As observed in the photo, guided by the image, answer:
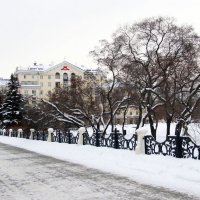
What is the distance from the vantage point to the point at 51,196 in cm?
836

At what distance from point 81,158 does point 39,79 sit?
9998cm

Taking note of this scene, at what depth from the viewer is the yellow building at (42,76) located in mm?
113500

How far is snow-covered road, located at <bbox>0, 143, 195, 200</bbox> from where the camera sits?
8.34m

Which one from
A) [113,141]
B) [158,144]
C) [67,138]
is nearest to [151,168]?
[158,144]

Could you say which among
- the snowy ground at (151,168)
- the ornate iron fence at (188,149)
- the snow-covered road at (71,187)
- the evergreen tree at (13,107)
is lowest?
the snow-covered road at (71,187)

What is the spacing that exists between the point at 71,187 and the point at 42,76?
108 meters

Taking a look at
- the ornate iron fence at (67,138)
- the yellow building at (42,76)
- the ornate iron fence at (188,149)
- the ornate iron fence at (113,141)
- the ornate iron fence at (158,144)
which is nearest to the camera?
the ornate iron fence at (188,149)

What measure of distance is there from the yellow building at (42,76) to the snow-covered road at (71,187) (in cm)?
10104

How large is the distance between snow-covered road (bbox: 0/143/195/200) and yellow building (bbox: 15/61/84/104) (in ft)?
331

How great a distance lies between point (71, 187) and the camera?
948cm

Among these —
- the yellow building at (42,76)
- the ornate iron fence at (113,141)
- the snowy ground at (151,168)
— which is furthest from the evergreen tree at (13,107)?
the yellow building at (42,76)

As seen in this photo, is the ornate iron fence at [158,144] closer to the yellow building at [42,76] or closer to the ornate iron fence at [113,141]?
the ornate iron fence at [113,141]

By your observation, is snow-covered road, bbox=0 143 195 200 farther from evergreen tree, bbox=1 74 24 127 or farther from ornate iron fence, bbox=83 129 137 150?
evergreen tree, bbox=1 74 24 127

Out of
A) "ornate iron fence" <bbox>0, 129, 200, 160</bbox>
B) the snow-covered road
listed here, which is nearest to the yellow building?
"ornate iron fence" <bbox>0, 129, 200, 160</bbox>
